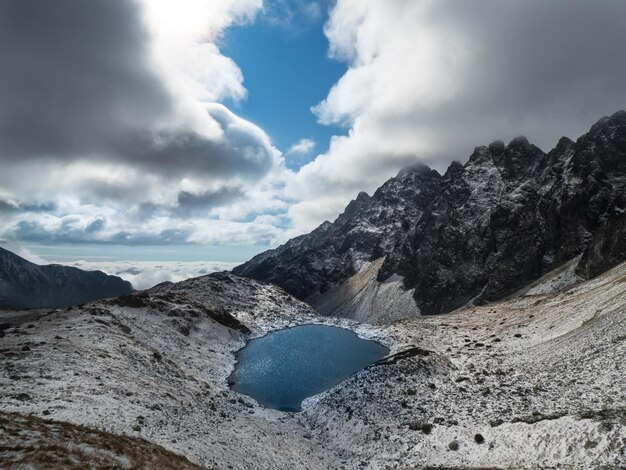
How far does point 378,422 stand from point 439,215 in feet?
533

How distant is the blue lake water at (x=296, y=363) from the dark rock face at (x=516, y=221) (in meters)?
60.2

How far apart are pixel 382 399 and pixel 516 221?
132m

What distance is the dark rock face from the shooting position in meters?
120

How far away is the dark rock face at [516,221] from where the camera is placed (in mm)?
119688

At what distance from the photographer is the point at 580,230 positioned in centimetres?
11812

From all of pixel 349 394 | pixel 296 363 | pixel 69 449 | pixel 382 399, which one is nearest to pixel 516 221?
pixel 296 363

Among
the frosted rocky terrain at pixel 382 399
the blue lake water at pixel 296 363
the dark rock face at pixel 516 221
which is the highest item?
the dark rock face at pixel 516 221

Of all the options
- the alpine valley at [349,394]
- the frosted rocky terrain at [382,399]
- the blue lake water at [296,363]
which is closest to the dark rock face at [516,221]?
the alpine valley at [349,394]

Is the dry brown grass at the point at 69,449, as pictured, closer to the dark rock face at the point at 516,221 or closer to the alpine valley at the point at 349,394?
the alpine valley at the point at 349,394

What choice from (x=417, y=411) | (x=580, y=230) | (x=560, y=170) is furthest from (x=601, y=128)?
(x=417, y=411)

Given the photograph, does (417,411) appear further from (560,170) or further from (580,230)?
(560,170)

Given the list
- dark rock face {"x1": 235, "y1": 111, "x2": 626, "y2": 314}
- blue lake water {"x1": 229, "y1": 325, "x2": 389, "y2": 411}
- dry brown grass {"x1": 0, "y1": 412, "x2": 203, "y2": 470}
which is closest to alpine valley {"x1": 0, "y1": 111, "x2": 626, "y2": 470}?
dry brown grass {"x1": 0, "y1": 412, "x2": 203, "y2": 470}

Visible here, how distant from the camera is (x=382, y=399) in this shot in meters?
38.8

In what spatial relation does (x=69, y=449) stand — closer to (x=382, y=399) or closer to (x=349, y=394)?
(x=382, y=399)
